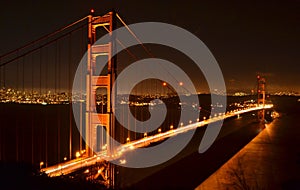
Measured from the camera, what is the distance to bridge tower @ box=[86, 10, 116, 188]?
383 inches

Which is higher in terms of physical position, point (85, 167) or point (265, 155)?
point (85, 167)

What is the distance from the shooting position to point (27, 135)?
107 ft

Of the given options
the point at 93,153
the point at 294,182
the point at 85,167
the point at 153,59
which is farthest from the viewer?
the point at 153,59

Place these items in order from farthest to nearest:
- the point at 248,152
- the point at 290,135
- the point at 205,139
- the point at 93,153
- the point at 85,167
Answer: the point at 290,135 < the point at 205,139 < the point at 248,152 < the point at 93,153 < the point at 85,167

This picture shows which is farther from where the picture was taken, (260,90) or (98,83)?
(260,90)

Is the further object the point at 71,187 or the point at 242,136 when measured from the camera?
the point at 242,136

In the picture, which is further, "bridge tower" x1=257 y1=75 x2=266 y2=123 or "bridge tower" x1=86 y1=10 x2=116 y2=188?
"bridge tower" x1=257 y1=75 x2=266 y2=123

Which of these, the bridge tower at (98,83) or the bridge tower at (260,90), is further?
the bridge tower at (260,90)

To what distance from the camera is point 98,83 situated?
10.2 metres

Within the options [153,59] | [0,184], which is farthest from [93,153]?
[153,59]

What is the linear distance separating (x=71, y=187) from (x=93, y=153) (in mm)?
5869

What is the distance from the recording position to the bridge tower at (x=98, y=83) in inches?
383

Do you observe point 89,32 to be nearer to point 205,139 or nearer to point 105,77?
point 105,77

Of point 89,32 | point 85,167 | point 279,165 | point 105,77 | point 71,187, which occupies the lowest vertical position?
point 279,165
